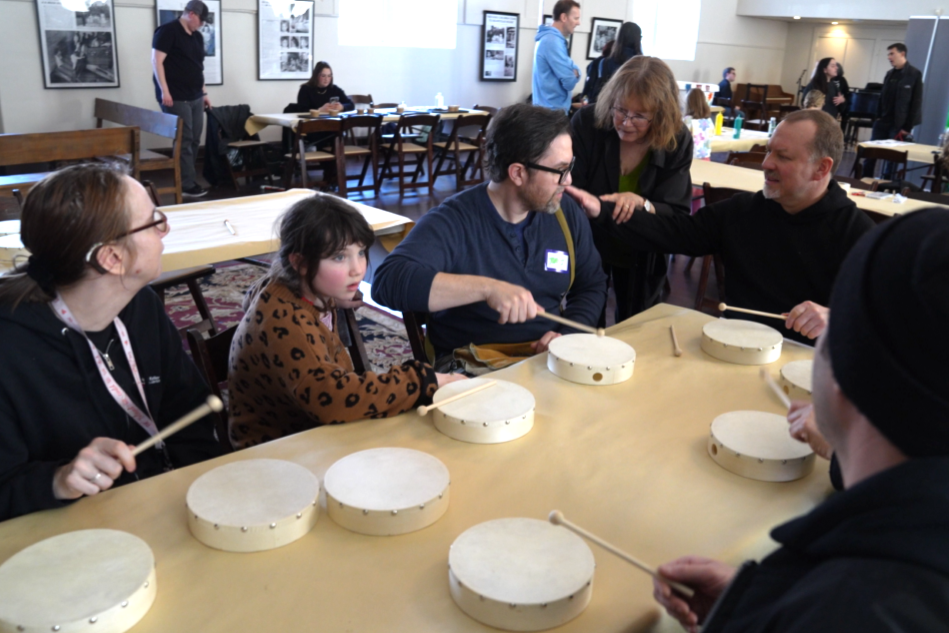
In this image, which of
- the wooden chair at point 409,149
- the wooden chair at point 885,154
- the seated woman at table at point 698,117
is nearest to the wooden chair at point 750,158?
the seated woman at table at point 698,117

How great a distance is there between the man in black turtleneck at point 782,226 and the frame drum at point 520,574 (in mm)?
1497

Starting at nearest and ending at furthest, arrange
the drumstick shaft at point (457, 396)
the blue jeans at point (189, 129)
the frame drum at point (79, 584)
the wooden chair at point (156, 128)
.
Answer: the frame drum at point (79, 584) < the drumstick shaft at point (457, 396) < the wooden chair at point (156, 128) < the blue jeans at point (189, 129)

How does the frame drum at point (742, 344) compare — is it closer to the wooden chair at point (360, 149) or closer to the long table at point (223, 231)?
the long table at point (223, 231)

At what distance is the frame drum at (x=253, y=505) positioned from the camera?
1.15m

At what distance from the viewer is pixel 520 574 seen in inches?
41.5

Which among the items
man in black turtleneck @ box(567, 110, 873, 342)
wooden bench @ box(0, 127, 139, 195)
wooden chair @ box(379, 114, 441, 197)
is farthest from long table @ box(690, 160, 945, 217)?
wooden bench @ box(0, 127, 139, 195)

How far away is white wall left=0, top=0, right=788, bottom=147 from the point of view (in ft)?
23.8

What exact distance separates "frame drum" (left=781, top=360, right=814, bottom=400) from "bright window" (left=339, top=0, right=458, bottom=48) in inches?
349

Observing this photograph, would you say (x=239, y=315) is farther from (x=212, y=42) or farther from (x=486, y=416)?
(x=212, y=42)

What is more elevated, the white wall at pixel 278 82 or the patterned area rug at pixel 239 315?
the white wall at pixel 278 82

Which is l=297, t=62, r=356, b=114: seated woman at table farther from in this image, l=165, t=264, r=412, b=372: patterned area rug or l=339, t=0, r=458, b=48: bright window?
l=165, t=264, r=412, b=372: patterned area rug

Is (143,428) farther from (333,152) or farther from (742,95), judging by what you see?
(742,95)

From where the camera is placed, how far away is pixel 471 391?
1643 mm

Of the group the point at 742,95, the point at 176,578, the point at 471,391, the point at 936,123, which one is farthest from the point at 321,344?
the point at 742,95
